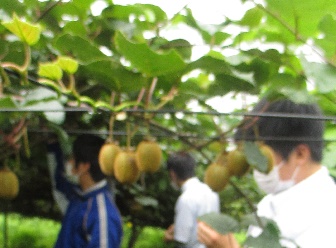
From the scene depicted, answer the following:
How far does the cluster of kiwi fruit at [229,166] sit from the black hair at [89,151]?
91cm

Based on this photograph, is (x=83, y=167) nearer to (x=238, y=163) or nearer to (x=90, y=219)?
(x=90, y=219)

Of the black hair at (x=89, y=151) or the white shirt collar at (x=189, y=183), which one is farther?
the white shirt collar at (x=189, y=183)

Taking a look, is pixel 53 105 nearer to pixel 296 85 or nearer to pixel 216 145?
pixel 296 85

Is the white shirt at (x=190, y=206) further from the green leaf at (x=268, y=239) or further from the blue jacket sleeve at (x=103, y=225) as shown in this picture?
the green leaf at (x=268, y=239)

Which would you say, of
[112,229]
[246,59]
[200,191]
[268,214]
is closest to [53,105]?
[246,59]

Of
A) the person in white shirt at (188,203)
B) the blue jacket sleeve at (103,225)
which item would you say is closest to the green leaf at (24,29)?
the blue jacket sleeve at (103,225)

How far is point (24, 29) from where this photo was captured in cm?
74

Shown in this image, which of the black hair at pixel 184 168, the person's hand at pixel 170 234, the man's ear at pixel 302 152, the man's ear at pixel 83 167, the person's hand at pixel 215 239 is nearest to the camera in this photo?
the man's ear at pixel 302 152

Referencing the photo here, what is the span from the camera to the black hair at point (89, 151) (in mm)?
1956

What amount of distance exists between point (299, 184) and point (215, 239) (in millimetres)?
337

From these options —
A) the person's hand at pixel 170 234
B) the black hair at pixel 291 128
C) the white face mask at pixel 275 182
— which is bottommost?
the person's hand at pixel 170 234

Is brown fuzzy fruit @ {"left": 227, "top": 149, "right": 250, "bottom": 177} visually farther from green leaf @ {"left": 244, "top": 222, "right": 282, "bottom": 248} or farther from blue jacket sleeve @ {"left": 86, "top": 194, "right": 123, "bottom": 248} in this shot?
blue jacket sleeve @ {"left": 86, "top": 194, "right": 123, "bottom": 248}

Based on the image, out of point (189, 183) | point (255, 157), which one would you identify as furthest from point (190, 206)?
point (255, 157)

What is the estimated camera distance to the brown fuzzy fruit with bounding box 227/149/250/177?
1.00m
